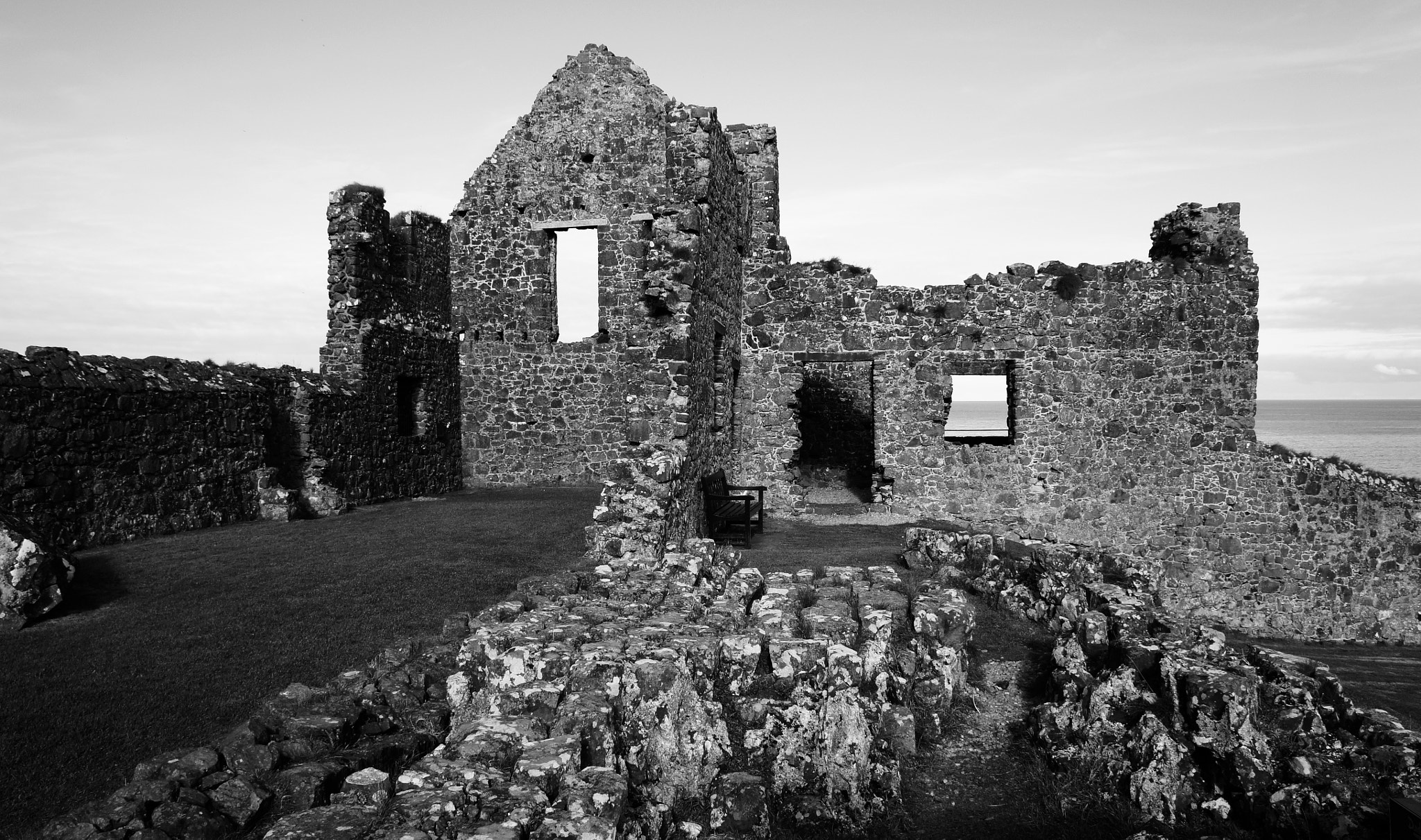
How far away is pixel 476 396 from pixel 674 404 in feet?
34.4

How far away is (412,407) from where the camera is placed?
19.6m

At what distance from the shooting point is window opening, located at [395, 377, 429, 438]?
1947cm

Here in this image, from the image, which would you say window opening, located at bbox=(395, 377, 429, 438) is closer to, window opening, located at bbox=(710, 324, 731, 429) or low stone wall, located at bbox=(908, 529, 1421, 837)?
window opening, located at bbox=(710, 324, 731, 429)

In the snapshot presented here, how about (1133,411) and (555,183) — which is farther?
(555,183)

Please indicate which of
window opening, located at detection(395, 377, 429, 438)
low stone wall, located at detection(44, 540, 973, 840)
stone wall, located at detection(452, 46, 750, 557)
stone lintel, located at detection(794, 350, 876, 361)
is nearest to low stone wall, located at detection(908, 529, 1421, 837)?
low stone wall, located at detection(44, 540, 973, 840)

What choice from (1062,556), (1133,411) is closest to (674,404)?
(1062,556)

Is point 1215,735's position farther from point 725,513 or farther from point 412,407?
point 412,407

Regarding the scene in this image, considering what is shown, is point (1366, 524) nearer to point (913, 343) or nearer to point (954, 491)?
point (954, 491)

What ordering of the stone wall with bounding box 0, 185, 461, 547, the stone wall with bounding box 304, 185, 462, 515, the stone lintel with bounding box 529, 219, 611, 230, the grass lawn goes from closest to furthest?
the grass lawn < the stone wall with bounding box 0, 185, 461, 547 < the stone wall with bounding box 304, 185, 462, 515 < the stone lintel with bounding box 529, 219, 611, 230

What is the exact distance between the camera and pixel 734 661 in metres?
6.72

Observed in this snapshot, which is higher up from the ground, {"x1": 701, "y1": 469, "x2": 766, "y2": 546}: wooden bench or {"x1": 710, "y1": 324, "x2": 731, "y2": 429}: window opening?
{"x1": 710, "y1": 324, "x2": 731, "y2": 429}: window opening

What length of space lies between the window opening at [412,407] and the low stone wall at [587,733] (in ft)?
40.3

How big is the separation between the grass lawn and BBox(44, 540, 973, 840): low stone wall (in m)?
0.62

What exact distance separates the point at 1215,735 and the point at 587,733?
4085mm
